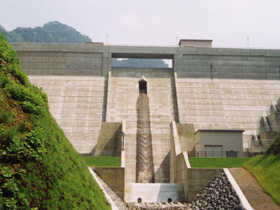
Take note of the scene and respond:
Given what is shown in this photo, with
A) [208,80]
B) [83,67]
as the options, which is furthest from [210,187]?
[83,67]

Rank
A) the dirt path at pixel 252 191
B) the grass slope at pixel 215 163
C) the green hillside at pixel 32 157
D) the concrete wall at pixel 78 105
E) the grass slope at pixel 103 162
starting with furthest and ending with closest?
the concrete wall at pixel 78 105
the grass slope at pixel 103 162
the grass slope at pixel 215 163
the dirt path at pixel 252 191
the green hillside at pixel 32 157

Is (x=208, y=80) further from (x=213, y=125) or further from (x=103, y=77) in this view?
(x=103, y=77)

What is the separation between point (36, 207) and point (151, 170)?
25768 millimetres

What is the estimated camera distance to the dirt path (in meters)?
15.9

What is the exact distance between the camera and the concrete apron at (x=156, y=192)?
2330cm

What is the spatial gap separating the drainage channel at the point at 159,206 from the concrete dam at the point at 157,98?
819cm

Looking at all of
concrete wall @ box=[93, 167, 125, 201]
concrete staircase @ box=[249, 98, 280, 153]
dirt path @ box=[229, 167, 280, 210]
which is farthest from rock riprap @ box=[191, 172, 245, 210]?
concrete staircase @ box=[249, 98, 280, 153]

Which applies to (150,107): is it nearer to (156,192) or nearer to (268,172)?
(156,192)

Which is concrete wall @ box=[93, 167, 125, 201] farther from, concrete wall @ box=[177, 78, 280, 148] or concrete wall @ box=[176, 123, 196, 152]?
concrete wall @ box=[177, 78, 280, 148]

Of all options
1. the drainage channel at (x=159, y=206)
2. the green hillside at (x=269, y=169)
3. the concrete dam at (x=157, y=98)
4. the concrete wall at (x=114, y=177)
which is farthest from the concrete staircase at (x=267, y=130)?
the concrete wall at (x=114, y=177)

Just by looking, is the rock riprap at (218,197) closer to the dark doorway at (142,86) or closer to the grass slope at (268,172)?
the grass slope at (268,172)

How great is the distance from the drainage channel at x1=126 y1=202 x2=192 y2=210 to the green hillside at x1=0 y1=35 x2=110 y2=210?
11.6 meters

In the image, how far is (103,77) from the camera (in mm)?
46812

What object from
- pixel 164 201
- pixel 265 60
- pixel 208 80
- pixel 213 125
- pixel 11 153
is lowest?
pixel 164 201
